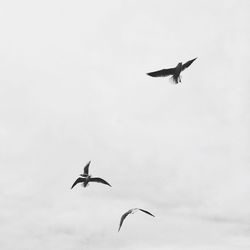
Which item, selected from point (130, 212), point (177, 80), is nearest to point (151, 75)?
point (177, 80)

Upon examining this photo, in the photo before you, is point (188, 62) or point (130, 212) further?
point (188, 62)

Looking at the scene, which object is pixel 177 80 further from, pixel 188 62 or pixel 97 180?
pixel 97 180

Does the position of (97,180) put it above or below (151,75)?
below

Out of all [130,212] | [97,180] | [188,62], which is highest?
[188,62]

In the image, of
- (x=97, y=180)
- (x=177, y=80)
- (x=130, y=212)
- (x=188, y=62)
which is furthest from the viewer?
(x=97, y=180)

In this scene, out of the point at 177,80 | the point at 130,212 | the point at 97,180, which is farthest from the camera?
the point at 97,180

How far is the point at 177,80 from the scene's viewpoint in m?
26.6

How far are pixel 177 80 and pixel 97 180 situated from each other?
1228 cm

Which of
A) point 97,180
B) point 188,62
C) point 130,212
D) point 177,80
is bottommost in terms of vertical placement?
point 130,212

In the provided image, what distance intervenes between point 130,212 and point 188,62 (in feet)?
37.9

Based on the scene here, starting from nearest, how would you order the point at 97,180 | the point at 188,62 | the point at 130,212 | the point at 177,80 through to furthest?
the point at 130,212, the point at 177,80, the point at 188,62, the point at 97,180

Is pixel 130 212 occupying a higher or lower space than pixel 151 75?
lower

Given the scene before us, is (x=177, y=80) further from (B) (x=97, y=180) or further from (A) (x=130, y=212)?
(B) (x=97, y=180)

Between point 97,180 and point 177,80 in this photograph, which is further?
point 97,180
